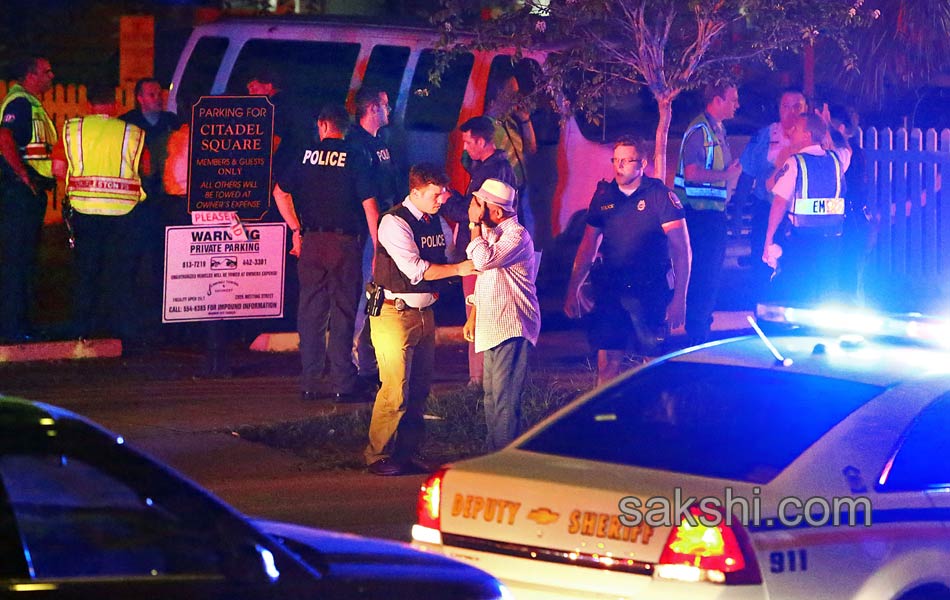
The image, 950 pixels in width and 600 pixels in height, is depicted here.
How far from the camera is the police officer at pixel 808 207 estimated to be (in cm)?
1338

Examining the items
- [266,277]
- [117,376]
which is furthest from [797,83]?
[117,376]

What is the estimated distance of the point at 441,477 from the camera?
5648mm

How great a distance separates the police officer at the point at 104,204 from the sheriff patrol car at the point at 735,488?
752 centimetres

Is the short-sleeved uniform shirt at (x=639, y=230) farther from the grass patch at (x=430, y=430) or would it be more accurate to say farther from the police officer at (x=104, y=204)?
the police officer at (x=104, y=204)

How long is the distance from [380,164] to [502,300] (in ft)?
9.65

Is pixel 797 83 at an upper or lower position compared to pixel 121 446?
upper

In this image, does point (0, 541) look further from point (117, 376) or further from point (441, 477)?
point (117, 376)

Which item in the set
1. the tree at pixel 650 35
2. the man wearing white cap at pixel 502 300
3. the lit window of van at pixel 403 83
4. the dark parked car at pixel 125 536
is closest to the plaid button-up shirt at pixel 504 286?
the man wearing white cap at pixel 502 300

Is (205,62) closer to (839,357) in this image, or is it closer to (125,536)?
(839,357)

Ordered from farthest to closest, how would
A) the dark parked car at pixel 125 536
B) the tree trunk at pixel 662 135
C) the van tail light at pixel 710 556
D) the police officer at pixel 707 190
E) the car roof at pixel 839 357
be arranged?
the police officer at pixel 707 190, the tree trunk at pixel 662 135, the car roof at pixel 839 357, the van tail light at pixel 710 556, the dark parked car at pixel 125 536

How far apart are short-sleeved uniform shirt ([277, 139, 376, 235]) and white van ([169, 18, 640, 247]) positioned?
1.47 metres

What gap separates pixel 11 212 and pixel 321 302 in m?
3.03

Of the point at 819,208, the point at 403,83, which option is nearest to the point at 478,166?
the point at 403,83

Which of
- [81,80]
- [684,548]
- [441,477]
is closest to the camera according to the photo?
[684,548]
